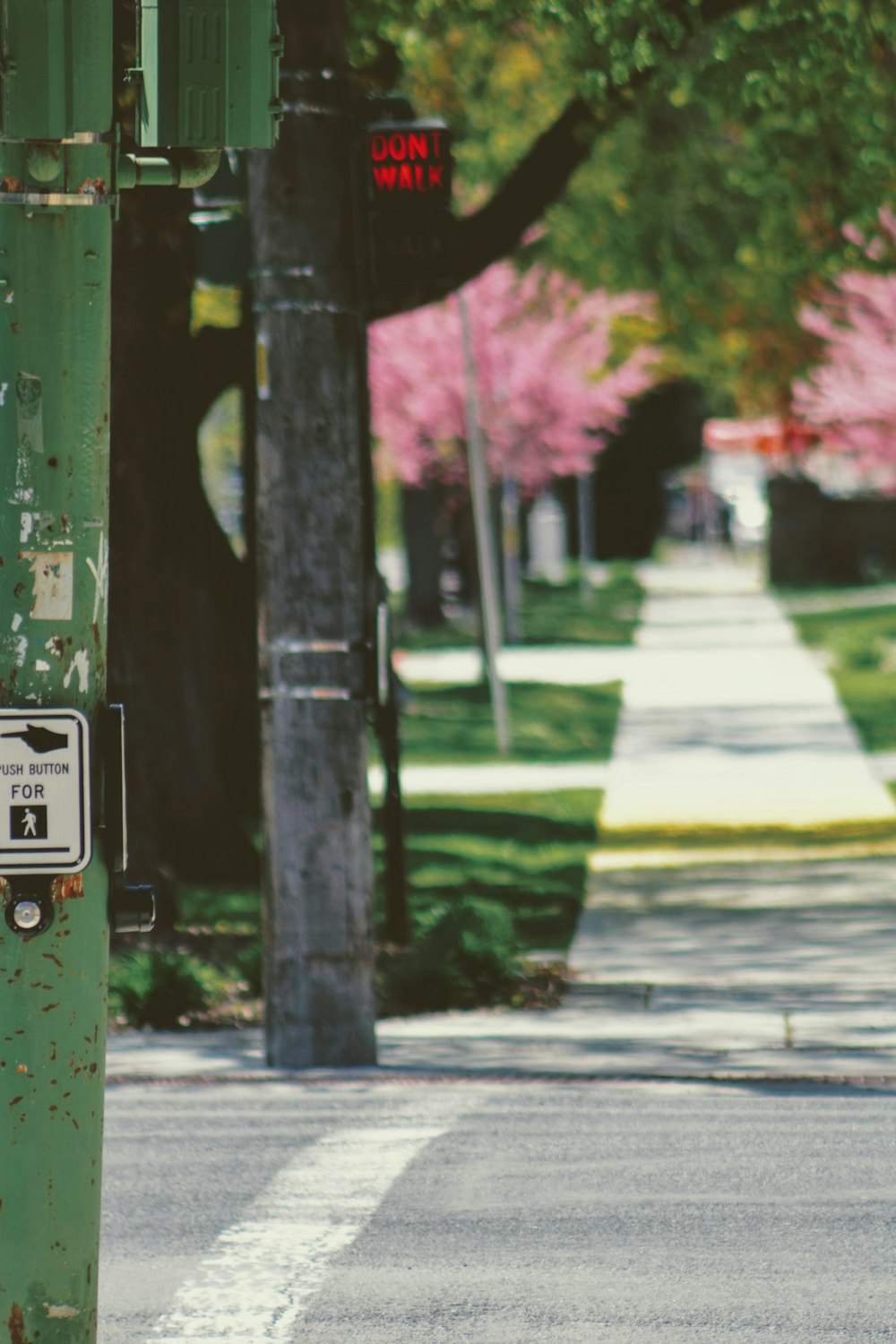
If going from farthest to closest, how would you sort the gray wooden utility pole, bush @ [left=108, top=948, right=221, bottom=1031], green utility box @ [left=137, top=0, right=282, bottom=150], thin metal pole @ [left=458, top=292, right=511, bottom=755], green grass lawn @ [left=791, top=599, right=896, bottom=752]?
green grass lawn @ [left=791, top=599, right=896, bottom=752] < thin metal pole @ [left=458, top=292, right=511, bottom=755] < bush @ [left=108, top=948, right=221, bottom=1031] < the gray wooden utility pole < green utility box @ [left=137, top=0, right=282, bottom=150]

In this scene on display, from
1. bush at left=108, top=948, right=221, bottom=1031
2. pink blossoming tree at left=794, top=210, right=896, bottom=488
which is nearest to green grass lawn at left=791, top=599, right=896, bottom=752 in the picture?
→ pink blossoming tree at left=794, top=210, right=896, bottom=488

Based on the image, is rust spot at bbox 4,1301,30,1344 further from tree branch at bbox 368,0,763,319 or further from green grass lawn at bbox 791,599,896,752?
green grass lawn at bbox 791,599,896,752

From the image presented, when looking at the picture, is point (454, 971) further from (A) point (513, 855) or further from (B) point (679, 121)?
(B) point (679, 121)

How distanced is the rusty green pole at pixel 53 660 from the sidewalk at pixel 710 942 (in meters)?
4.02

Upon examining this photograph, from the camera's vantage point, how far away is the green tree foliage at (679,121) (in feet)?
39.7

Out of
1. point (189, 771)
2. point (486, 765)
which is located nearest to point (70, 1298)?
point (189, 771)

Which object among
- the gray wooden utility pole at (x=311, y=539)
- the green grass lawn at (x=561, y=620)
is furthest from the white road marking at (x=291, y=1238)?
the green grass lawn at (x=561, y=620)

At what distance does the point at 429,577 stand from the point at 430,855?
19.2 m

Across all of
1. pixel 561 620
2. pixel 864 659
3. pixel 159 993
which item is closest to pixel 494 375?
pixel 561 620

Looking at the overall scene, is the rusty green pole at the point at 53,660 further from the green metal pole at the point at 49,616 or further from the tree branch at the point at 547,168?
the tree branch at the point at 547,168

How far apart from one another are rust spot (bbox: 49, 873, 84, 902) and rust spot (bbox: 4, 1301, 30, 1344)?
2.40 ft

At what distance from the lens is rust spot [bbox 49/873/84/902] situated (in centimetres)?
437

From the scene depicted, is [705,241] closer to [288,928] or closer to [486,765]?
[486,765]

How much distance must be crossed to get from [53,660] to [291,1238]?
2.36 meters
